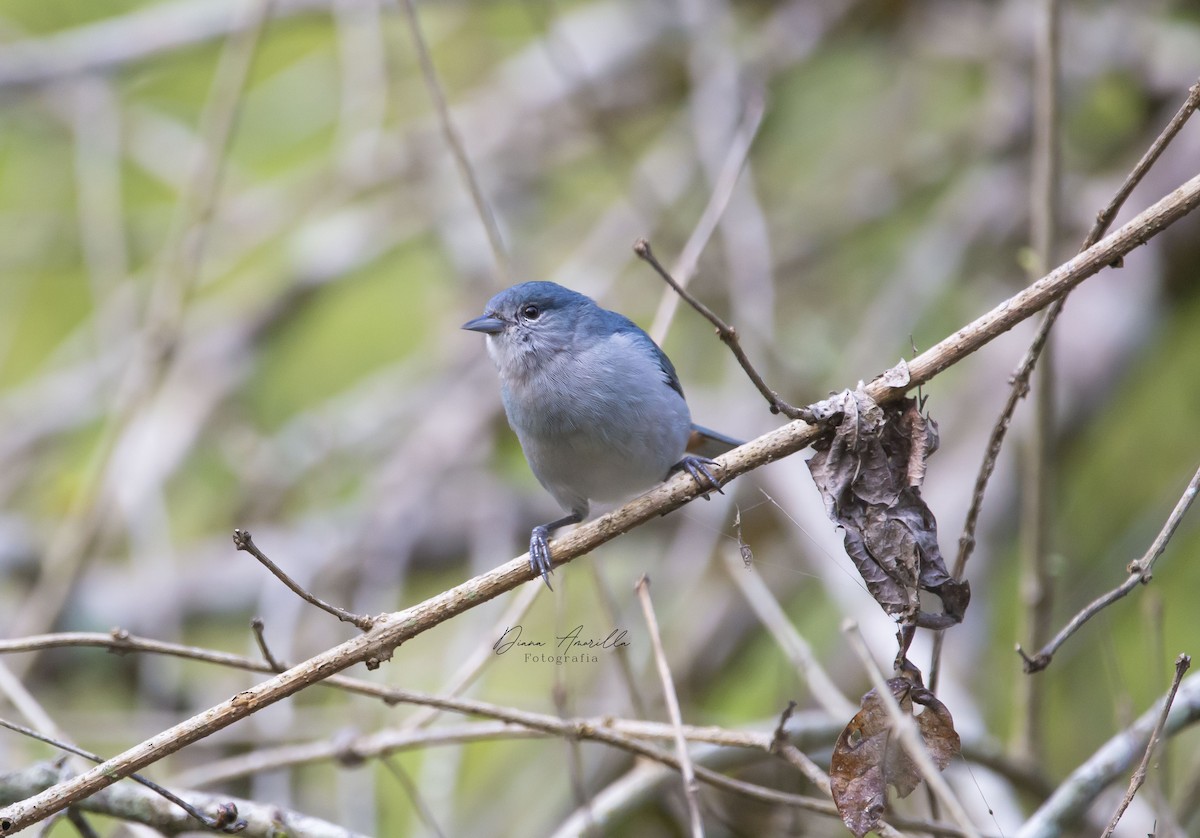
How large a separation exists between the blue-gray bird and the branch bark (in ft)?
3.27

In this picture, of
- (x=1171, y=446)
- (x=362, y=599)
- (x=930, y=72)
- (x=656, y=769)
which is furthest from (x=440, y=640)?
(x=930, y=72)

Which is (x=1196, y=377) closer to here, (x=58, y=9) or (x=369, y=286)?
(x=369, y=286)

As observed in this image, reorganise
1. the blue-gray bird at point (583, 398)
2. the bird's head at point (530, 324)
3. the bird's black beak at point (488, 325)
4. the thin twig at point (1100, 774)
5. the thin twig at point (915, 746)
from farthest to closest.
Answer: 1. the bird's black beak at point (488, 325)
2. the bird's head at point (530, 324)
3. the blue-gray bird at point (583, 398)
4. the thin twig at point (1100, 774)
5. the thin twig at point (915, 746)

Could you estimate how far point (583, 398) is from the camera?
3254mm

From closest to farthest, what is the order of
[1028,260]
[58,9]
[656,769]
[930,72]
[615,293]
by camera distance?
[656,769]
[1028,260]
[615,293]
[930,72]
[58,9]

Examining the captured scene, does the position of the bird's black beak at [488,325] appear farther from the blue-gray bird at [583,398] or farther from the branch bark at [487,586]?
the branch bark at [487,586]

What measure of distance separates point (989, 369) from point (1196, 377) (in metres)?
1.19

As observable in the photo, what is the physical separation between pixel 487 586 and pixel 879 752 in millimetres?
788

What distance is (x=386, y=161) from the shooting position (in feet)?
21.1

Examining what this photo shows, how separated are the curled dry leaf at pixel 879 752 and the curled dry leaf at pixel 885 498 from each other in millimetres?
160

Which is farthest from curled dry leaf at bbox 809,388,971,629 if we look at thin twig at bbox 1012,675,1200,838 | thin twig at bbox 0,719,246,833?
thin twig at bbox 0,719,246,833

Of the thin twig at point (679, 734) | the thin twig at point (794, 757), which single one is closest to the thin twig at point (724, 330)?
the thin twig at point (679, 734)

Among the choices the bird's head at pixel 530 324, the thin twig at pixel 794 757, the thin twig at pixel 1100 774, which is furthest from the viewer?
the bird's head at pixel 530 324

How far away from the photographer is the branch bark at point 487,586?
1.88 m
